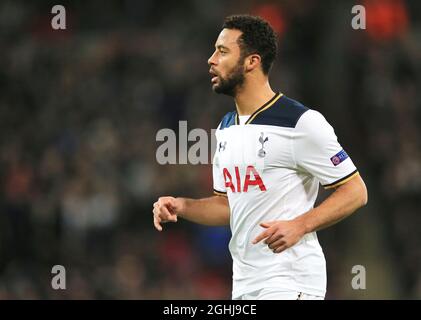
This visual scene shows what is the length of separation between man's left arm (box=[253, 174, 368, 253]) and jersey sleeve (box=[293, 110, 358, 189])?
0.21 feet

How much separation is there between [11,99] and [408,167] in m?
5.15

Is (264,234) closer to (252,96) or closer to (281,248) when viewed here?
(281,248)

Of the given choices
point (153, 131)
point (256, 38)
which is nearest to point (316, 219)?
point (256, 38)

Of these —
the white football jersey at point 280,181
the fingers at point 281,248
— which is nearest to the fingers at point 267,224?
the fingers at point 281,248

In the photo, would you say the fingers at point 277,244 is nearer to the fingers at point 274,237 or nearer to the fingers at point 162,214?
the fingers at point 274,237

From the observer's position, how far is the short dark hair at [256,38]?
5.38 metres

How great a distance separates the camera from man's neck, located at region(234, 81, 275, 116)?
17.6ft

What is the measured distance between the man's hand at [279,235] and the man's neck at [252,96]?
0.80 metres

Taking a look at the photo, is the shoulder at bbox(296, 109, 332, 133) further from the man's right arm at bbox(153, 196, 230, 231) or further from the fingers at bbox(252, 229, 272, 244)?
the man's right arm at bbox(153, 196, 230, 231)

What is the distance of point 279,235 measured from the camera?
4789 mm

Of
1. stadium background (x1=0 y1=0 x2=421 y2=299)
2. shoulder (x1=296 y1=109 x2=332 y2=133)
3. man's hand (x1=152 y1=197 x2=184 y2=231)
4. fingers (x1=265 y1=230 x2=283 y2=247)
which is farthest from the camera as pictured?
stadium background (x1=0 y1=0 x2=421 y2=299)

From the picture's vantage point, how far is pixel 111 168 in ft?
36.2

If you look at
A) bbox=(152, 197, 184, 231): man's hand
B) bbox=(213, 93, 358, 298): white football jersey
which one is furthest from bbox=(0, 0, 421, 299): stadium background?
bbox=(213, 93, 358, 298): white football jersey

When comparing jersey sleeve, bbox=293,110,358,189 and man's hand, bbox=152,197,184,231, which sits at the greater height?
jersey sleeve, bbox=293,110,358,189
